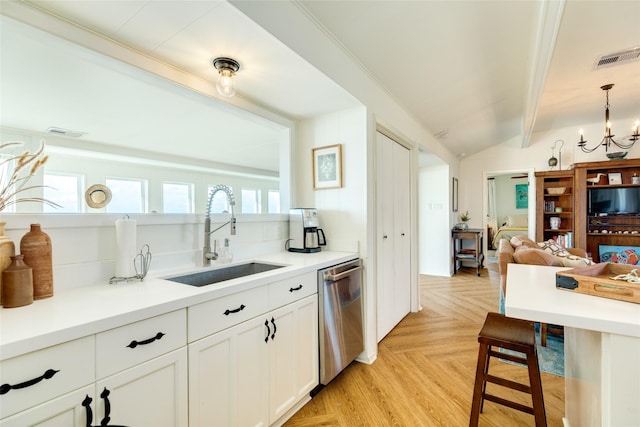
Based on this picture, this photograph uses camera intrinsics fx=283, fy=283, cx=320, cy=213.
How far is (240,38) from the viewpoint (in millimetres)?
1497

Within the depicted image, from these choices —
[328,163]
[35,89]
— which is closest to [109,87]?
[35,89]

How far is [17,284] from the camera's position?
1.01 meters

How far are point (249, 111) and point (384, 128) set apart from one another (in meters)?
1.29

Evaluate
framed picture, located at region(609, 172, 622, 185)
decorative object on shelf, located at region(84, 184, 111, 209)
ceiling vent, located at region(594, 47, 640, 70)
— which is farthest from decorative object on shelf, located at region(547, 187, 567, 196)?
decorative object on shelf, located at region(84, 184, 111, 209)

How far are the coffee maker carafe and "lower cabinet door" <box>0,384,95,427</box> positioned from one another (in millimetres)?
1639

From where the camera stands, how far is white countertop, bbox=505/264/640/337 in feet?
2.63

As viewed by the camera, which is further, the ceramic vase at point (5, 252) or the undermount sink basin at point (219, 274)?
the undermount sink basin at point (219, 274)

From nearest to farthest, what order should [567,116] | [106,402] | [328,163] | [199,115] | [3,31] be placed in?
[106,402]
[3,31]
[328,163]
[199,115]
[567,116]

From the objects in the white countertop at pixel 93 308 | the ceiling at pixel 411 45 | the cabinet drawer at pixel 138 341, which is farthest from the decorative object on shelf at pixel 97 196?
the cabinet drawer at pixel 138 341

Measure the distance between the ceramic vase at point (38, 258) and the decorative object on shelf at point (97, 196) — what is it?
496 millimetres

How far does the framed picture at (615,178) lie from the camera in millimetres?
4928

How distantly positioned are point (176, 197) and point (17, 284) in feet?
17.0

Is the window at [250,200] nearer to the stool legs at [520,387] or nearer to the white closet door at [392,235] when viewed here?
the white closet door at [392,235]

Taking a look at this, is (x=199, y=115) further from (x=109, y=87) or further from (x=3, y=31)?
(x=3, y=31)
